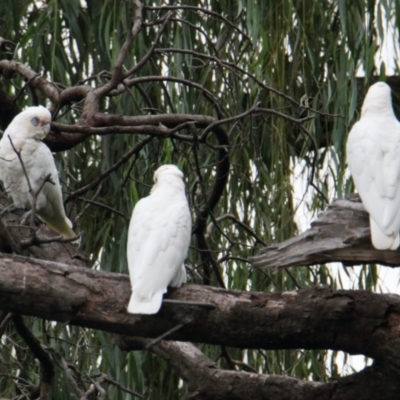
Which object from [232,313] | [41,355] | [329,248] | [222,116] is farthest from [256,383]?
[222,116]

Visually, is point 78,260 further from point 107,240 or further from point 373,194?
point 373,194

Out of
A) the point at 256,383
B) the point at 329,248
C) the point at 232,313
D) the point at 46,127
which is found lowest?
the point at 256,383

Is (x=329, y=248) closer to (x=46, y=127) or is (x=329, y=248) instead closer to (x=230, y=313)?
(x=230, y=313)

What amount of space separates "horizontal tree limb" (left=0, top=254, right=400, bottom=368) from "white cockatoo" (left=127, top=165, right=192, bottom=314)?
0.06 metres

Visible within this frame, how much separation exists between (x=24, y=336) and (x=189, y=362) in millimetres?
Result: 449

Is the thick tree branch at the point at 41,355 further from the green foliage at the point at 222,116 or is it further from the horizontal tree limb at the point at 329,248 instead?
the horizontal tree limb at the point at 329,248

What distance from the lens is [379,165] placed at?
2678mm

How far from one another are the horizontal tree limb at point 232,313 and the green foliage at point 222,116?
0.67m

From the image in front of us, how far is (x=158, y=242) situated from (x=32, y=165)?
38.7 inches

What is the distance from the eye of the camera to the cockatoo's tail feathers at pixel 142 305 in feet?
7.43

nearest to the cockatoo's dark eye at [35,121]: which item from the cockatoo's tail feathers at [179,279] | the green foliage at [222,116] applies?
the green foliage at [222,116]

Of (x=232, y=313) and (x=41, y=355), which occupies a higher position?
(x=232, y=313)

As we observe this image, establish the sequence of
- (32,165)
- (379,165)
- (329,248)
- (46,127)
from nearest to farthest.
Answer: (329,248) → (379,165) → (46,127) → (32,165)

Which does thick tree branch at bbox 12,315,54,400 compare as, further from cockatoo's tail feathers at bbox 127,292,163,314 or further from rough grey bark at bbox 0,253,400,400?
cockatoo's tail feathers at bbox 127,292,163,314
